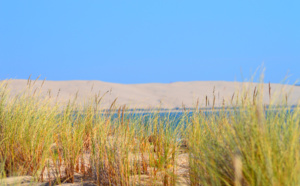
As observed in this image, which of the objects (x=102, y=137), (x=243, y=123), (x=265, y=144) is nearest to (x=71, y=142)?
(x=102, y=137)

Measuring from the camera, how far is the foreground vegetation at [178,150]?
1.58m

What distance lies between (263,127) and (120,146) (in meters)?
1.28

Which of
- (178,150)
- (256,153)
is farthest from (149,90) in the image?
(256,153)

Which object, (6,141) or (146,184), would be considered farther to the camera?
(6,141)

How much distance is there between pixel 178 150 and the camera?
2932mm

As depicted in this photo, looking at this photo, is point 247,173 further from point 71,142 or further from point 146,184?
point 71,142

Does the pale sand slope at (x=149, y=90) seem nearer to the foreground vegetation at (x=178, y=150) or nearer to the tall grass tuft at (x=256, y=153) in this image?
the foreground vegetation at (x=178, y=150)

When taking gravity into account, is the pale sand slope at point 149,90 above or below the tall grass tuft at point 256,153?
above

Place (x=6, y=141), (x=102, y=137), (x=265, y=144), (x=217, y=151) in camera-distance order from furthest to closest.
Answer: (x=6, y=141)
(x=102, y=137)
(x=217, y=151)
(x=265, y=144)

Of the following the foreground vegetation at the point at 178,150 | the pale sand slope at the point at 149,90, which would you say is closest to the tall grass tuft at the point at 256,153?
the foreground vegetation at the point at 178,150

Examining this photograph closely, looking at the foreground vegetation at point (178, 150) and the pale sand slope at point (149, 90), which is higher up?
the pale sand slope at point (149, 90)

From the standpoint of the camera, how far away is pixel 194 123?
9.17 ft

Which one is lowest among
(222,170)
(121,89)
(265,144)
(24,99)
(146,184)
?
(146,184)

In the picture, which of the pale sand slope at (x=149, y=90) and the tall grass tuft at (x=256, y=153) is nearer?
the tall grass tuft at (x=256, y=153)
